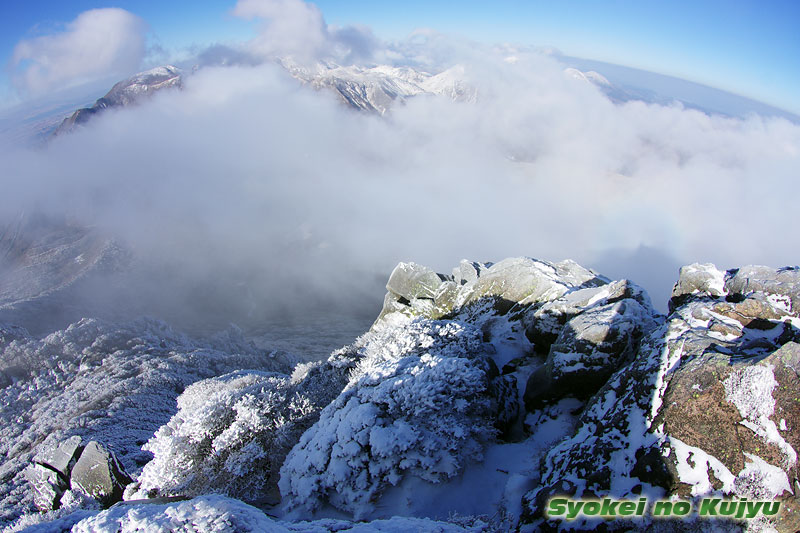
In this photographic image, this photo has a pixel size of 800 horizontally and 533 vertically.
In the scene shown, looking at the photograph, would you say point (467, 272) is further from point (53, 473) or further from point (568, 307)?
point (53, 473)

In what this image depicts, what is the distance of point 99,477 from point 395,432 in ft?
45.9

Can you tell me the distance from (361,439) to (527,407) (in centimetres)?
734

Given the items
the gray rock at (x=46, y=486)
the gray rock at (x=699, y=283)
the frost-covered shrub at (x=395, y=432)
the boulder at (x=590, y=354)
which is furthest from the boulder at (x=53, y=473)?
the gray rock at (x=699, y=283)

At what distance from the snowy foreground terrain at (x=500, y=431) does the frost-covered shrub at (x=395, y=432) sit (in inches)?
2.5

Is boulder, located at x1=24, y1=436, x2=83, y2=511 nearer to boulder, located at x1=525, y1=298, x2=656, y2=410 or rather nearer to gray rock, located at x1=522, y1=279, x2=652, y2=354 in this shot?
boulder, located at x1=525, y1=298, x2=656, y2=410

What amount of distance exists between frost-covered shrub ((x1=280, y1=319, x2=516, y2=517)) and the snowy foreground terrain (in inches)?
2.5

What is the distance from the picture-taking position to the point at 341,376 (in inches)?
853

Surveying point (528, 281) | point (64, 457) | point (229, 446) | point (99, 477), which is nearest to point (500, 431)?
point (229, 446)

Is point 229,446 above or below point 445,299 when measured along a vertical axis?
below

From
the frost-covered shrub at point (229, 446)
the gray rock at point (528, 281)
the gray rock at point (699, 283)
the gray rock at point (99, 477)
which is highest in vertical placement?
the gray rock at point (699, 283)

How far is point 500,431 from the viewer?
14.8 m

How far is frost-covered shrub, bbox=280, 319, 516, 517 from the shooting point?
12906mm

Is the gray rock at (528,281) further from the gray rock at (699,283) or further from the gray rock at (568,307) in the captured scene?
the gray rock at (699,283)

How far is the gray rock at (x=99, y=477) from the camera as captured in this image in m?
16.8
